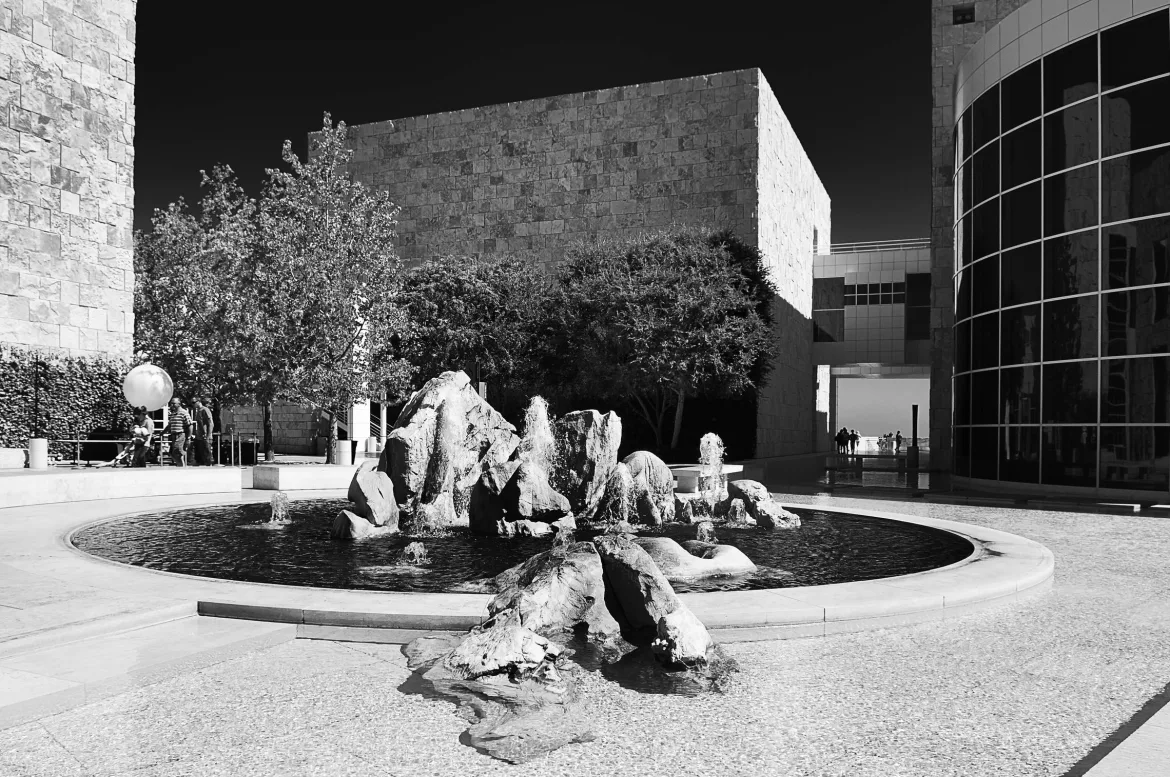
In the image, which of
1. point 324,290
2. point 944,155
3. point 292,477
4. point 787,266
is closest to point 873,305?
point 787,266

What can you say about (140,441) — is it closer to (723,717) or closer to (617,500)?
(617,500)

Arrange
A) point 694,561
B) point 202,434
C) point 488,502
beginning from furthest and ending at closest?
point 202,434 → point 488,502 → point 694,561

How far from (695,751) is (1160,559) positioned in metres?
11.2

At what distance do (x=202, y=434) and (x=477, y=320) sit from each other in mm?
13284

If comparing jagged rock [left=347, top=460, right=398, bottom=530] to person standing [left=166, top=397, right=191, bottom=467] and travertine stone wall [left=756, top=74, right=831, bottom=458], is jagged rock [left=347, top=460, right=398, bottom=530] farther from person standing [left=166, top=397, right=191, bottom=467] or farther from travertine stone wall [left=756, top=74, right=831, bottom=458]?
travertine stone wall [left=756, top=74, right=831, bottom=458]

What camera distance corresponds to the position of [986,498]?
2297 cm

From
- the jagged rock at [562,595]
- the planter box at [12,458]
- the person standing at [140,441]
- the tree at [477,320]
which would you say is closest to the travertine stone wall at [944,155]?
the tree at [477,320]

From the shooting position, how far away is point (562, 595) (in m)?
7.34

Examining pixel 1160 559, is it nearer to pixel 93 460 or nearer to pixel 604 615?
pixel 604 615

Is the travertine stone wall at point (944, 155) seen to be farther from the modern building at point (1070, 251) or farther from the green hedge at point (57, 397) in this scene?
the green hedge at point (57, 397)

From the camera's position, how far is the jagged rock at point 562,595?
6.98 metres

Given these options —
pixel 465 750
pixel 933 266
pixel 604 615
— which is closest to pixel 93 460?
pixel 604 615

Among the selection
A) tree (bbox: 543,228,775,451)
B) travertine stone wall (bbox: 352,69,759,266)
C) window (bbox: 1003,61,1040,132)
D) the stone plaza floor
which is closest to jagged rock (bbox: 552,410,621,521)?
the stone plaza floor

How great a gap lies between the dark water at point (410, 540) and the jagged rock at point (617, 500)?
2.81 ft
